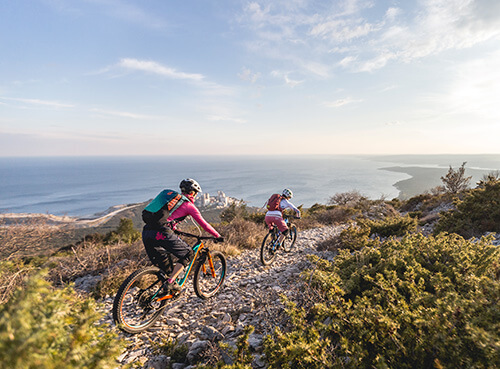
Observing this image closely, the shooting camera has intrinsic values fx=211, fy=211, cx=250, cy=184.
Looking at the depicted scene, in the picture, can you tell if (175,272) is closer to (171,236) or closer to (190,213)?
(171,236)

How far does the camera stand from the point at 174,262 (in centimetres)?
457

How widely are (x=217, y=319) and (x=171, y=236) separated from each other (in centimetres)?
193

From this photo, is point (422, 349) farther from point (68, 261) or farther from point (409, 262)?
point (68, 261)

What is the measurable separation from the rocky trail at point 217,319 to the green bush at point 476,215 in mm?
6265

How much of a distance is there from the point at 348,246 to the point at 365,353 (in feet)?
20.1

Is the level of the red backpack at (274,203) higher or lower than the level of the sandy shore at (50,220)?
higher

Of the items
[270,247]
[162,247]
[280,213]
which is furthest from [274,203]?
[162,247]

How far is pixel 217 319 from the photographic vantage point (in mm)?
4305

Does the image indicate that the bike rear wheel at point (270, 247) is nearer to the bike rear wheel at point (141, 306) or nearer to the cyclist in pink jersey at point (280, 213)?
the cyclist in pink jersey at point (280, 213)

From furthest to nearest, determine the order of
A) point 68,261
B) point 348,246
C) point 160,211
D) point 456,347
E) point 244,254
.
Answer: point 244,254, point 348,246, point 68,261, point 160,211, point 456,347

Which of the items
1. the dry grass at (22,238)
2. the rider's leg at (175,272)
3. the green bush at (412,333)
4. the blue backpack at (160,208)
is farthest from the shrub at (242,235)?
the dry grass at (22,238)

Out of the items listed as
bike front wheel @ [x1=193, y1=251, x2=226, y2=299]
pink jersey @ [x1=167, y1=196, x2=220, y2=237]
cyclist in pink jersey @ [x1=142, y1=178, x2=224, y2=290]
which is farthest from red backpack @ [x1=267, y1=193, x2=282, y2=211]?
pink jersey @ [x1=167, y1=196, x2=220, y2=237]

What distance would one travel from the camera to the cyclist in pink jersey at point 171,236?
13.6 feet

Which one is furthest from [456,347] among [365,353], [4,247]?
[4,247]
